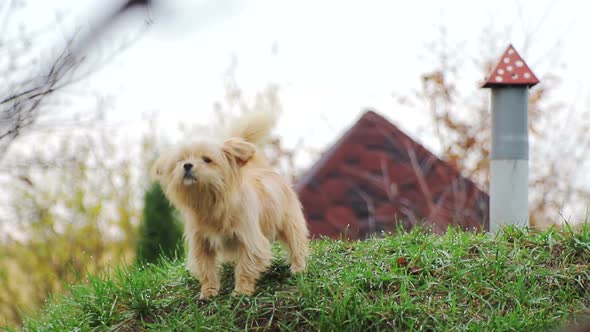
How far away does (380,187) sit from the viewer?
11.9 metres

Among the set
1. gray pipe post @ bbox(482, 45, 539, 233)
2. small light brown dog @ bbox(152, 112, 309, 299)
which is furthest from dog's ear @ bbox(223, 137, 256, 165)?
gray pipe post @ bbox(482, 45, 539, 233)

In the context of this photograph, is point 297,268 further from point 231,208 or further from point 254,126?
point 254,126

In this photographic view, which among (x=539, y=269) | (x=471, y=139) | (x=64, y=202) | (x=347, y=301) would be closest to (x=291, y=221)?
(x=347, y=301)

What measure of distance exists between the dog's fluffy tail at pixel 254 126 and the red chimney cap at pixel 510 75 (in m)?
2.33

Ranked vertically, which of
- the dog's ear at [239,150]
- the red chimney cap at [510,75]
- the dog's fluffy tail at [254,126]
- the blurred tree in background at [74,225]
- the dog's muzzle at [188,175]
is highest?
the red chimney cap at [510,75]

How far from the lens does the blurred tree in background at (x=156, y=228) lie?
11234mm

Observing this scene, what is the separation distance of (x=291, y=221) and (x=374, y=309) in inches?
42.1

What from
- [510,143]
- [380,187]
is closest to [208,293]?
[510,143]

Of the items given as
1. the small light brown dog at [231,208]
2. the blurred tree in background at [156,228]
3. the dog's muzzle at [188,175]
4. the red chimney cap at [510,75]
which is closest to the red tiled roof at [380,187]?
the blurred tree in background at [156,228]

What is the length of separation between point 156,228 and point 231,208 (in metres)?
6.55

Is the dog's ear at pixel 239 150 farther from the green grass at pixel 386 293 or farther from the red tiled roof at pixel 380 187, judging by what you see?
the red tiled roof at pixel 380 187

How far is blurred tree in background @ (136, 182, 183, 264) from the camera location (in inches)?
442

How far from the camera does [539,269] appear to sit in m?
5.38

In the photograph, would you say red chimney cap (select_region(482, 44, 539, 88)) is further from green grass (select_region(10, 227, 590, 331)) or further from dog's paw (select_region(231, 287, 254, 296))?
dog's paw (select_region(231, 287, 254, 296))
